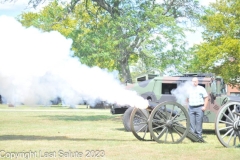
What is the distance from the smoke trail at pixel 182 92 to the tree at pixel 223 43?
24.4m

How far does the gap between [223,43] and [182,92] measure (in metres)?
26.9

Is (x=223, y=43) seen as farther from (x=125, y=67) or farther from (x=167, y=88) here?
(x=167, y=88)

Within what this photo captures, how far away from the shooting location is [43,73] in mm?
13430

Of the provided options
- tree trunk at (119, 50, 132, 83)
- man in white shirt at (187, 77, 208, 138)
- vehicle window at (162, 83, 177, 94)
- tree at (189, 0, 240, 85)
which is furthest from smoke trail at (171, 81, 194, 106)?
tree at (189, 0, 240, 85)

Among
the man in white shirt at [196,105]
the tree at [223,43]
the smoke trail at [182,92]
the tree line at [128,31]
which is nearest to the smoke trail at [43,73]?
the man in white shirt at [196,105]

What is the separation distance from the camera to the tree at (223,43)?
4384 cm

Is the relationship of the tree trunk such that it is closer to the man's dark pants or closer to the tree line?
the tree line

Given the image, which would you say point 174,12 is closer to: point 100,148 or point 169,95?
point 169,95

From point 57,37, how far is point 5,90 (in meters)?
1.84

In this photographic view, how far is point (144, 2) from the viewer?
1065 inches

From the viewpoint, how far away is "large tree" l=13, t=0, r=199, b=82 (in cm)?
2553

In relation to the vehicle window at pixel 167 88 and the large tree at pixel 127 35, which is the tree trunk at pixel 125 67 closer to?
the large tree at pixel 127 35

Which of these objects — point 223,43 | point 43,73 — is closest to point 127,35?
point 43,73

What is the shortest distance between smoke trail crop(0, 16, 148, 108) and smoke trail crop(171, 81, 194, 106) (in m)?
3.95
